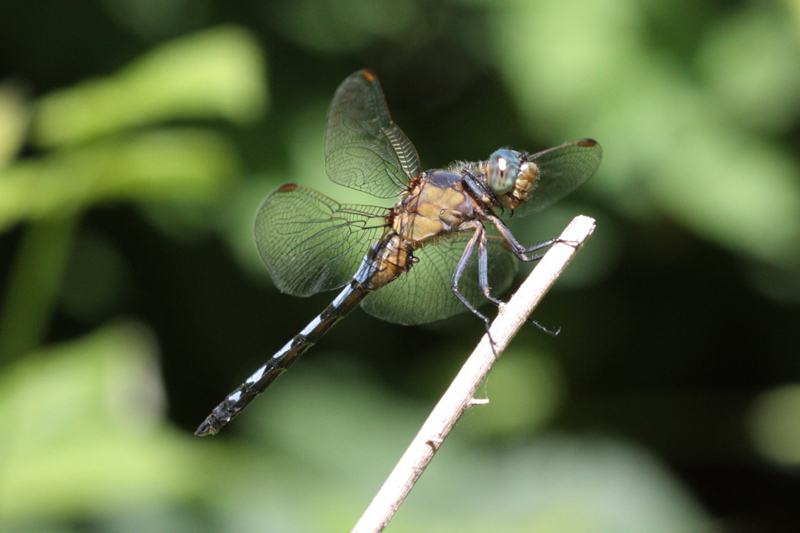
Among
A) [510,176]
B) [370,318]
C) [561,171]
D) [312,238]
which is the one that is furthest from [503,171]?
[370,318]

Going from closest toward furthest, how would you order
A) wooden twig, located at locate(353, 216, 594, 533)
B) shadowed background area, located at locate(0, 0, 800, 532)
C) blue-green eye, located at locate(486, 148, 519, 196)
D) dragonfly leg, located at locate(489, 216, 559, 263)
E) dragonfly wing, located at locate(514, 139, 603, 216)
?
wooden twig, located at locate(353, 216, 594, 533), dragonfly leg, located at locate(489, 216, 559, 263), blue-green eye, located at locate(486, 148, 519, 196), dragonfly wing, located at locate(514, 139, 603, 216), shadowed background area, located at locate(0, 0, 800, 532)

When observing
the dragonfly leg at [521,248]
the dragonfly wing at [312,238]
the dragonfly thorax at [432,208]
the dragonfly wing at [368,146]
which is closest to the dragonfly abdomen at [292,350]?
the dragonfly wing at [312,238]

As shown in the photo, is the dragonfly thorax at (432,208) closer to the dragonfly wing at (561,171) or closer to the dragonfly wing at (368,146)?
the dragonfly wing at (368,146)

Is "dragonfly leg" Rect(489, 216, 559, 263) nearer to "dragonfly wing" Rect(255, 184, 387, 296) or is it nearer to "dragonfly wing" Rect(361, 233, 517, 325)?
"dragonfly wing" Rect(361, 233, 517, 325)

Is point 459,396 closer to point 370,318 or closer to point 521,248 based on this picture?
point 521,248

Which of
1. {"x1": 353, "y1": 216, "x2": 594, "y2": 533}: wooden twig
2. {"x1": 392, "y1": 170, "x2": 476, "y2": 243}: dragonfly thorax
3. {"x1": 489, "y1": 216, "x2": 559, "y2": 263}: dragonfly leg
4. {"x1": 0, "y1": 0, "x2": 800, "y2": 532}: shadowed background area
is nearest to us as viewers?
{"x1": 353, "y1": 216, "x2": 594, "y2": 533}: wooden twig

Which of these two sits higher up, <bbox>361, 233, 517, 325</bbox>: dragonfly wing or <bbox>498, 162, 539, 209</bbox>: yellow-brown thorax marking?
<bbox>498, 162, 539, 209</bbox>: yellow-brown thorax marking

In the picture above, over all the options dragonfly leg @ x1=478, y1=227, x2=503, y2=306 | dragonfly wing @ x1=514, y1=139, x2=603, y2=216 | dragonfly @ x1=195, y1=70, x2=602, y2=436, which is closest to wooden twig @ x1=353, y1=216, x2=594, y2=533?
dragonfly leg @ x1=478, y1=227, x2=503, y2=306
